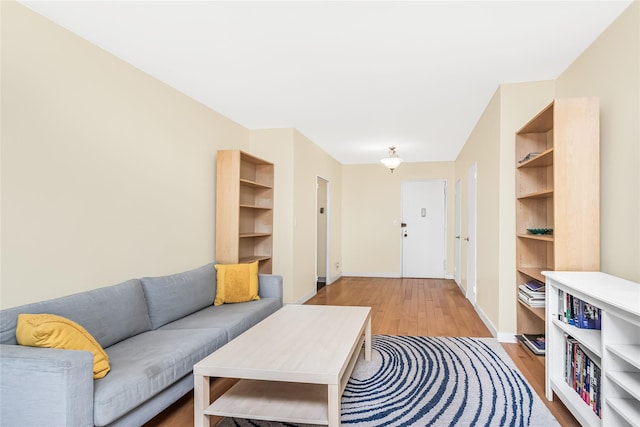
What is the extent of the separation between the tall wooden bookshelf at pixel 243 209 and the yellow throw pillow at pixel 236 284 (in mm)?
388

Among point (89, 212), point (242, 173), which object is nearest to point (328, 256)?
point (242, 173)

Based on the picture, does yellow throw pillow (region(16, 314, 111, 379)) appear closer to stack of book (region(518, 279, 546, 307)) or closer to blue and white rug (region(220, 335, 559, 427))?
blue and white rug (region(220, 335, 559, 427))

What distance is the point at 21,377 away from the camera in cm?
160

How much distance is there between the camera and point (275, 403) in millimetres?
1961

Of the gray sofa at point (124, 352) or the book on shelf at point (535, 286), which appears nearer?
the gray sofa at point (124, 352)

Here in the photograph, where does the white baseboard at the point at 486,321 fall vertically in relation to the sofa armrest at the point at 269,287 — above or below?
below

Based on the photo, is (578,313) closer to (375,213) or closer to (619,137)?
(619,137)

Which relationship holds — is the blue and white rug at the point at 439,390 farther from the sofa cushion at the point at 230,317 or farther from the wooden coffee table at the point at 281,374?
the sofa cushion at the point at 230,317

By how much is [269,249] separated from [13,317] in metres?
3.23

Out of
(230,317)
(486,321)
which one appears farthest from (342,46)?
(486,321)

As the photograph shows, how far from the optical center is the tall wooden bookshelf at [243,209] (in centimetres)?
403

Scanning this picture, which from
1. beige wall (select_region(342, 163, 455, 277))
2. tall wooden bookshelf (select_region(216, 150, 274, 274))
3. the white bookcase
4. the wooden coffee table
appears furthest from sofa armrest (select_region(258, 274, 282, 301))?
beige wall (select_region(342, 163, 455, 277))

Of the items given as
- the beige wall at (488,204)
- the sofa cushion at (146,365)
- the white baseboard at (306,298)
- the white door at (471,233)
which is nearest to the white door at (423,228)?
the white door at (471,233)

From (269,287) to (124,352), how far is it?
1.72 meters
